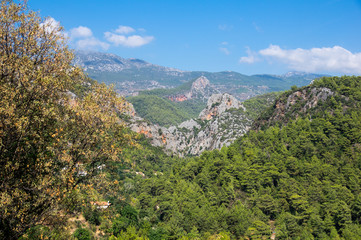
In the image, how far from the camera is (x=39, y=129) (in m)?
13.4

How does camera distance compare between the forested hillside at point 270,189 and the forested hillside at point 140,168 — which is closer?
the forested hillside at point 140,168

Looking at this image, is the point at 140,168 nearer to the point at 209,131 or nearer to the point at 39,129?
the point at 209,131

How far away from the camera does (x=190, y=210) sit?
54312mm

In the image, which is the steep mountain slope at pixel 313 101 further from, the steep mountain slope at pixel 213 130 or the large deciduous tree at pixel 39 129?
the large deciduous tree at pixel 39 129

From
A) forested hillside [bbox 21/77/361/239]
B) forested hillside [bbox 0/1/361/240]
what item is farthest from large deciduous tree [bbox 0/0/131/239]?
forested hillside [bbox 21/77/361/239]

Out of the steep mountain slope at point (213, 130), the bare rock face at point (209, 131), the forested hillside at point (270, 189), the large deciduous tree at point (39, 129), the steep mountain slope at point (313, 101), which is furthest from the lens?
the steep mountain slope at point (213, 130)

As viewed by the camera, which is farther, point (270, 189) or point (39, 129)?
point (270, 189)

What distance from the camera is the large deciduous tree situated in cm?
1230

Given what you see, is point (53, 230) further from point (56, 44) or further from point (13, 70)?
point (56, 44)

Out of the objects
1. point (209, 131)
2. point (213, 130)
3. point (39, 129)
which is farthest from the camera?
point (209, 131)

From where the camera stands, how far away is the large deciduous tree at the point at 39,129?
40.3ft

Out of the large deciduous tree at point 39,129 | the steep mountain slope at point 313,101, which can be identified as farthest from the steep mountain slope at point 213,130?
the large deciduous tree at point 39,129

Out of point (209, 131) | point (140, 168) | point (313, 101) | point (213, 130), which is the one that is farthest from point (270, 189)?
point (209, 131)

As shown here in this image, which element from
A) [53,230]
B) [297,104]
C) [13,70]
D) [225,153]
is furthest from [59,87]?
[297,104]
